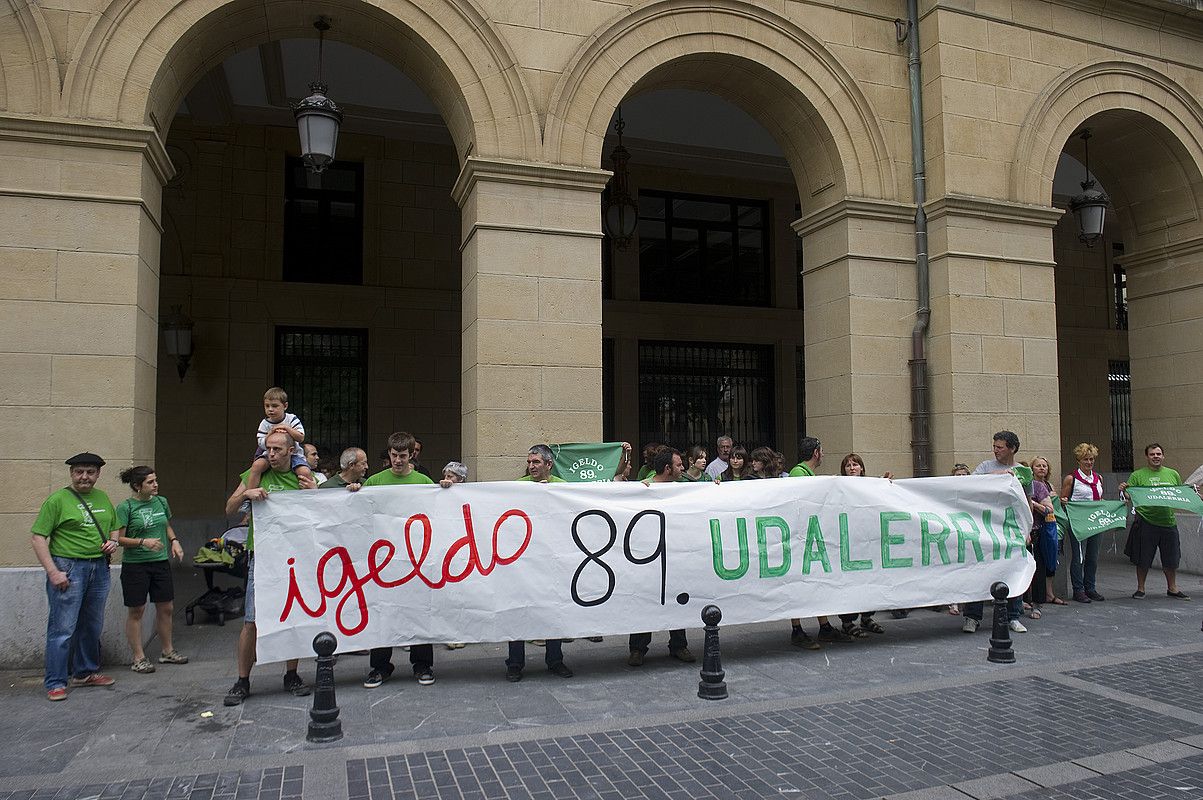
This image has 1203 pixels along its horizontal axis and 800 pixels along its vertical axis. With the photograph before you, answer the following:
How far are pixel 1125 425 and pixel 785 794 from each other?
1923cm

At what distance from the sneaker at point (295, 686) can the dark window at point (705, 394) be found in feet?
32.2

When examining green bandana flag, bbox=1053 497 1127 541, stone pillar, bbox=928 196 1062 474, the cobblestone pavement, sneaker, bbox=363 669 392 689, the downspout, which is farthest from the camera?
the downspout

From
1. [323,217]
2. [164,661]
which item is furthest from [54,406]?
[323,217]

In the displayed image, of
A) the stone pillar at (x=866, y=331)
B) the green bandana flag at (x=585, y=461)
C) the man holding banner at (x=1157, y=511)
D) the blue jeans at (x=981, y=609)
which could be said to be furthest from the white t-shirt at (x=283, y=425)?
the man holding banner at (x=1157, y=511)

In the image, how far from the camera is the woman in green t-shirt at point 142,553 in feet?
22.4

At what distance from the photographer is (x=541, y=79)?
8773 millimetres

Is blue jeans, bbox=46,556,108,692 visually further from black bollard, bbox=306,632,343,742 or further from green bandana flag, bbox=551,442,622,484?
green bandana flag, bbox=551,442,622,484

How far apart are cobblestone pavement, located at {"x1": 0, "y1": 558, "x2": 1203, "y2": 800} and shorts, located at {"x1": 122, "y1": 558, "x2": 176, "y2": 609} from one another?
0.61 m

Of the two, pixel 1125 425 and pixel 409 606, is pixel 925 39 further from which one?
pixel 1125 425

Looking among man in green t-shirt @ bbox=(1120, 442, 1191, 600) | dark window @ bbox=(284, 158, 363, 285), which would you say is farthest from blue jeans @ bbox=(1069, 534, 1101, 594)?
dark window @ bbox=(284, 158, 363, 285)

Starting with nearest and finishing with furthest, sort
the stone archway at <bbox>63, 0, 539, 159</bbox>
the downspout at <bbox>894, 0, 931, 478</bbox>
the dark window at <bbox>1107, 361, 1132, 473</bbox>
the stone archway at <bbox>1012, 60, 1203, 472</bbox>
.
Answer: the stone archway at <bbox>63, 0, 539, 159</bbox> → the downspout at <bbox>894, 0, 931, 478</bbox> → the stone archway at <bbox>1012, 60, 1203, 472</bbox> → the dark window at <bbox>1107, 361, 1132, 473</bbox>

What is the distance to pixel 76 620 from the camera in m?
6.26

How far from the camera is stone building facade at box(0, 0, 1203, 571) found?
7.37m

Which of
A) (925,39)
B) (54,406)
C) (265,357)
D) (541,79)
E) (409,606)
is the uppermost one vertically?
(925,39)
